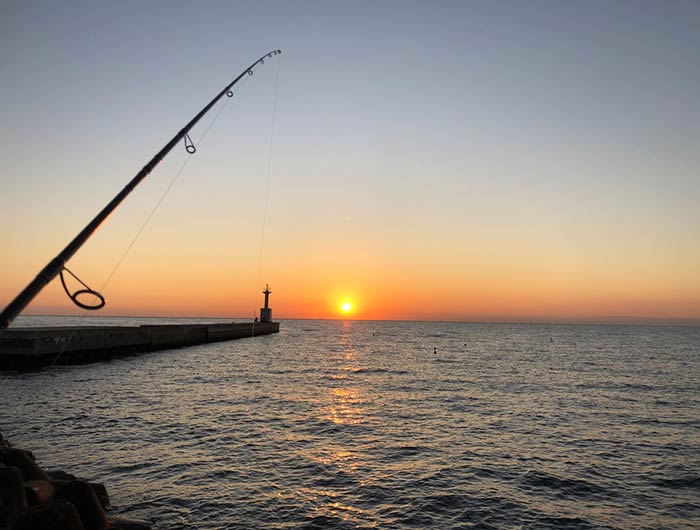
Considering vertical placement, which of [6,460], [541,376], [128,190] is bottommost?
[541,376]

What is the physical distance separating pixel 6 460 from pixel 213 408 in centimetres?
1226

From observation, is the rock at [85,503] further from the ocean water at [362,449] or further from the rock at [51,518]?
the ocean water at [362,449]

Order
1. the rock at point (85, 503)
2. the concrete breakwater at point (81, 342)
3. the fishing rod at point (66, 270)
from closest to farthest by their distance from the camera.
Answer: the fishing rod at point (66, 270), the rock at point (85, 503), the concrete breakwater at point (81, 342)

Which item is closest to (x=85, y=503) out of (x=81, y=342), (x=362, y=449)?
(x=362, y=449)

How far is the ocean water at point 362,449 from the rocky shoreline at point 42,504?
189cm

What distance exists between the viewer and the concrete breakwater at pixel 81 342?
2803 cm

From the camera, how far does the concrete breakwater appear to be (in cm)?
2803

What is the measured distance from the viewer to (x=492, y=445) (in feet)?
50.2

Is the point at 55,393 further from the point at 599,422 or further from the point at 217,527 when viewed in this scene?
the point at 599,422

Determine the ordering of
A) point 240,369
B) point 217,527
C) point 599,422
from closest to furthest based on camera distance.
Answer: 1. point 217,527
2. point 599,422
3. point 240,369

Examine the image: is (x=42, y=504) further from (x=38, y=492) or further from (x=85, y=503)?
(x=85, y=503)

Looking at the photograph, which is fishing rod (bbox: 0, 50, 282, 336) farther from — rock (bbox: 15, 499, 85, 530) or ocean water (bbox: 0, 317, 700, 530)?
ocean water (bbox: 0, 317, 700, 530)

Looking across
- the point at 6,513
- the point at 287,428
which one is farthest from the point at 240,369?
the point at 6,513

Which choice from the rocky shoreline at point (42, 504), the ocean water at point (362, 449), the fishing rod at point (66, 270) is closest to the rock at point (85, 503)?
the rocky shoreline at point (42, 504)
